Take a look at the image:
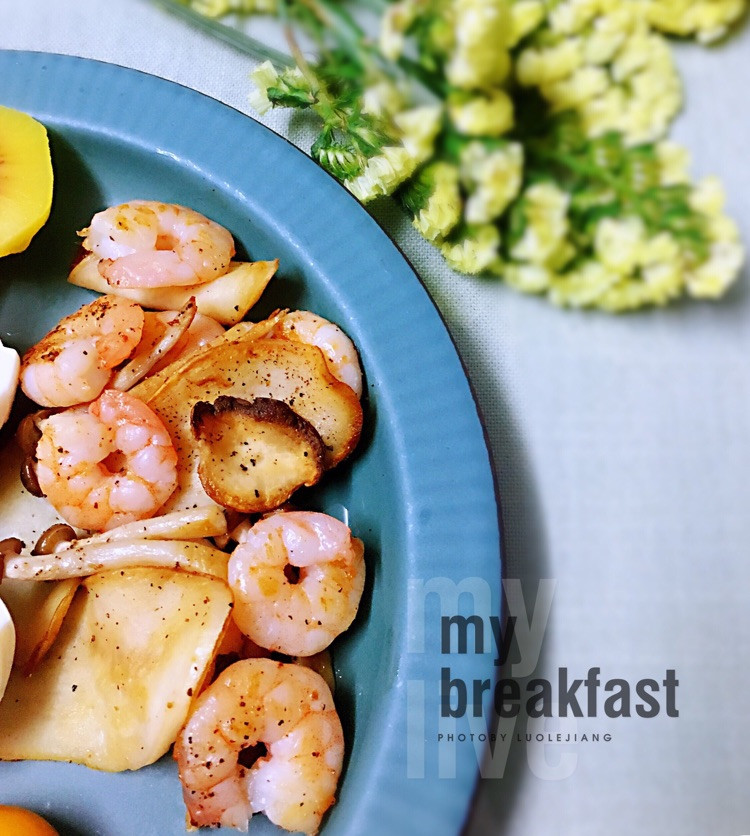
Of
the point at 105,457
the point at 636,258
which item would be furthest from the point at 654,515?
the point at 105,457

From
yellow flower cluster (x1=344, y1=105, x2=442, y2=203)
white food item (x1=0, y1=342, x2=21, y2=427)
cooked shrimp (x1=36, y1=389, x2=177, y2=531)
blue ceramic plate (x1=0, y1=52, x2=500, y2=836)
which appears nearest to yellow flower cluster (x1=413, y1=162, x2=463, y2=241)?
yellow flower cluster (x1=344, y1=105, x2=442, y2=203)

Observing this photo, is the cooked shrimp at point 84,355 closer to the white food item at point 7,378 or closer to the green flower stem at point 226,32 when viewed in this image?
the white food item at point 7,378

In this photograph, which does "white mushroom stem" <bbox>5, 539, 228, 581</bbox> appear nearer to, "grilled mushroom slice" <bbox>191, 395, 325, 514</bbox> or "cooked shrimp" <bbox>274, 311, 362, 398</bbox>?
"grilled mushroom slice" <bbox>191, 395, 325, 514</bbox>

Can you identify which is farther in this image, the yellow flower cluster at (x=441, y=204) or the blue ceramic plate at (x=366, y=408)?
the blue ceramic plate at (x=366, y=408)

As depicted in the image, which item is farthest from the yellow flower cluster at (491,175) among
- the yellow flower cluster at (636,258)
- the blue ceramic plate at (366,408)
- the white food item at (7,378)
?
the white food item at (7,378)

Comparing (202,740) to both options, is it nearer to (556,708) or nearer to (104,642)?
(104,642)

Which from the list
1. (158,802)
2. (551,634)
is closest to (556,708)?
(551,634)
